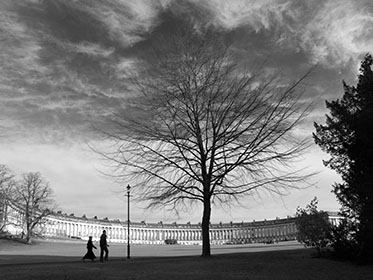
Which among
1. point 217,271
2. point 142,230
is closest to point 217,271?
point 217,271

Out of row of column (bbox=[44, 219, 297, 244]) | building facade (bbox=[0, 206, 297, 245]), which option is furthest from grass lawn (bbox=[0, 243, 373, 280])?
row of column (bbox=[44, 219, 297, 244])

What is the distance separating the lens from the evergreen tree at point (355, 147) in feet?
73.4

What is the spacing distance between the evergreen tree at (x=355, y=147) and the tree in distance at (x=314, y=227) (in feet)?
8.22

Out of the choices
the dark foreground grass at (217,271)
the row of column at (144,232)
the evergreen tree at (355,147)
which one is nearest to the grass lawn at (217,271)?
the dark foreground grass at (217,271)

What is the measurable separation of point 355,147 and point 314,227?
7.52 metres

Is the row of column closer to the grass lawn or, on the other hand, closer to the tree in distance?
the tree in distance

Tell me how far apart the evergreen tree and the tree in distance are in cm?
251

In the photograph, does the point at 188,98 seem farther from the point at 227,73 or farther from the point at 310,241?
the point at 310,241

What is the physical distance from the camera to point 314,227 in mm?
28844

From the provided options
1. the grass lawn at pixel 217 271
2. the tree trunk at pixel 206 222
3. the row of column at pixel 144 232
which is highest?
the tree trunk at pixel 206 222

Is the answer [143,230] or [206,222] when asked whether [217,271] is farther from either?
[143,230]

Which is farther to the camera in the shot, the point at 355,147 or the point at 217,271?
the point at 355,147

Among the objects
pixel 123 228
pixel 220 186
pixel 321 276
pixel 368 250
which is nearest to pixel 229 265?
pixel 321 276

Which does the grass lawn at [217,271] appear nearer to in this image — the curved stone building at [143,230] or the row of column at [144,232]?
the curved stone building at [143,230]
